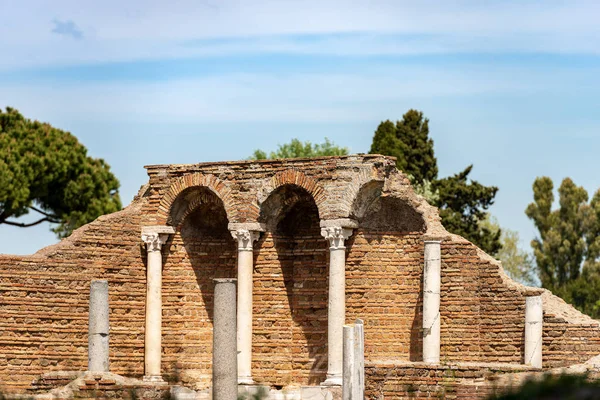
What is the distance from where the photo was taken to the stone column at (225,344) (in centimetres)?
1919

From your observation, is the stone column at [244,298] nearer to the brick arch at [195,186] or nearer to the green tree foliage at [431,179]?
the brick arch at [195,186]

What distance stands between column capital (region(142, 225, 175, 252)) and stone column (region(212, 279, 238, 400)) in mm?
5521

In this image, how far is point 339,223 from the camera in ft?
78.3

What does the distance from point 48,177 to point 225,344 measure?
21.6 meters

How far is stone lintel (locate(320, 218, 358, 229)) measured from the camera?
23859 mm

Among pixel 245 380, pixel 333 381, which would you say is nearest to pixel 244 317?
pixel 245 380

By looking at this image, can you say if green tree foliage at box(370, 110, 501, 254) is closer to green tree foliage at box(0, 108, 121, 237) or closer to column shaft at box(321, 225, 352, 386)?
green tree foliage at box(0, 108, 121, 237)

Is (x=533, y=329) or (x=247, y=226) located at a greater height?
(x=247, y=226)

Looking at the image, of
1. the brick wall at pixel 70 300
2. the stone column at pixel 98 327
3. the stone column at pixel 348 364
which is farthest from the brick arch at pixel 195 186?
the stone column at pixel 348 364

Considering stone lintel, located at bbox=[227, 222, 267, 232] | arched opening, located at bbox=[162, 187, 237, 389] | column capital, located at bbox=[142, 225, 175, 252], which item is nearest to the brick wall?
column capital, located at bbox=[142, 225, 175, 252]

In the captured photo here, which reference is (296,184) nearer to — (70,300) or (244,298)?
(244,298)

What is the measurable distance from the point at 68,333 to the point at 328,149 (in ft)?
99.3

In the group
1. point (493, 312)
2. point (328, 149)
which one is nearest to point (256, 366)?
point (493, 312)

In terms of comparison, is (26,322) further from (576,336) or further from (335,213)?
(576,336)
